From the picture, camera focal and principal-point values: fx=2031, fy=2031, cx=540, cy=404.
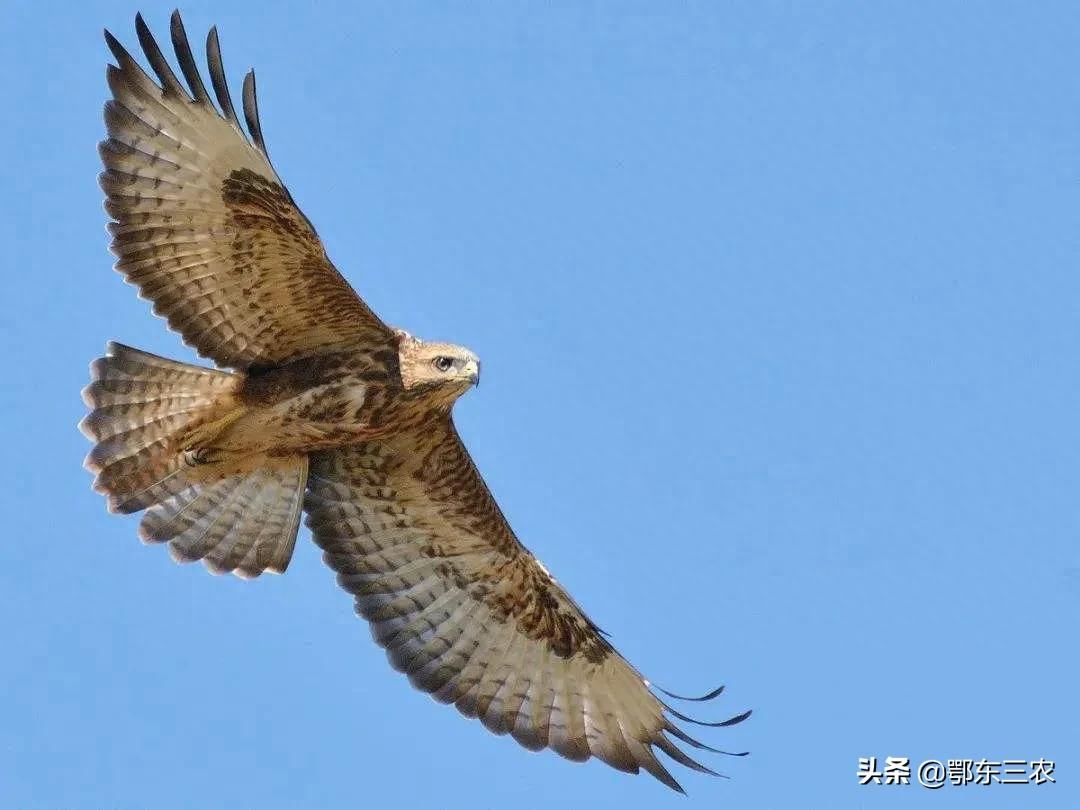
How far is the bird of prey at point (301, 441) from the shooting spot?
1212 cm

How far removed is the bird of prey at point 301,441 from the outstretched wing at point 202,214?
12mm

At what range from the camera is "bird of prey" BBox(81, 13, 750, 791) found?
39.8 feet

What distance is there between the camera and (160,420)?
12.7 metres

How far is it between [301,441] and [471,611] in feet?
6.07

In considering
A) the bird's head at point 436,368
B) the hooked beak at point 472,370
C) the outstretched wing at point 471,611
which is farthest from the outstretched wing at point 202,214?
the outstretched wing at point 471,611

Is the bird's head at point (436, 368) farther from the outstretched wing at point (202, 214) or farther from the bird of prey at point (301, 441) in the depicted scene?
the outstretched wing at point (202, 214)

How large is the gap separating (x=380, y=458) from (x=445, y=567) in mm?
956

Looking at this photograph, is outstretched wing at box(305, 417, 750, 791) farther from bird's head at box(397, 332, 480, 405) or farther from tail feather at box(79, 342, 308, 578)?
bird's head at box(397, 332, 480, 405)

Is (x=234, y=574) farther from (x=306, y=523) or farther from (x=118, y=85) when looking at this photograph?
(x=118, y=85)

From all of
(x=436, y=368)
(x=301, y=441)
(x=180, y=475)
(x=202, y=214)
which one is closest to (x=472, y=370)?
(x=436, y=368)

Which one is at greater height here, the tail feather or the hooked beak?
the hooked beak

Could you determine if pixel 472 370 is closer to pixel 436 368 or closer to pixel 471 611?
pixel 436 368

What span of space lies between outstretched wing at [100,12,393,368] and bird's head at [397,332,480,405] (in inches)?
10.3

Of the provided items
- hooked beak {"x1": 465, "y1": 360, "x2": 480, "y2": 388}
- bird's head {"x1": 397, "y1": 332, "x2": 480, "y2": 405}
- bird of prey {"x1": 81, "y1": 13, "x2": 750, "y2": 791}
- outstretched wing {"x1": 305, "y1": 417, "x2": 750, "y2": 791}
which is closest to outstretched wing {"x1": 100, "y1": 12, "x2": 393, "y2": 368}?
bird of prey {"x1": 81, "y1": 13, "x2": 750, "y2": 791}
